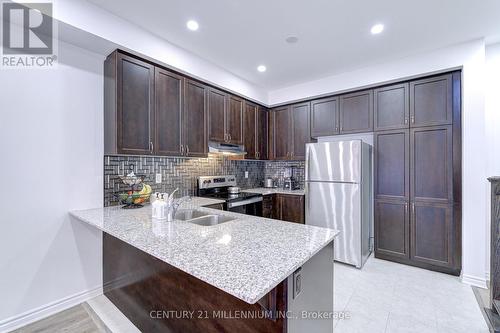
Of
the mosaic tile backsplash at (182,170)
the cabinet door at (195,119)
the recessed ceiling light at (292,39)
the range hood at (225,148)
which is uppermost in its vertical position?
the recessed ceiling light at (292,39)

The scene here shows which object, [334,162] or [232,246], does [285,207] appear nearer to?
[334,162]

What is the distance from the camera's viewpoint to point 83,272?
7.41 feet

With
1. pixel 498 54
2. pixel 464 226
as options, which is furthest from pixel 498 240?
pixel 498 54

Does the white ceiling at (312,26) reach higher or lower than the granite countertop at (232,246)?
higher

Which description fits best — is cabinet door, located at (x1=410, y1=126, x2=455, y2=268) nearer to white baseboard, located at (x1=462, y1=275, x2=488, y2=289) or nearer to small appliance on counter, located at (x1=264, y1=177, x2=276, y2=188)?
white baseboard, located at (x1=462, y1=275, x2=488, y2=289)

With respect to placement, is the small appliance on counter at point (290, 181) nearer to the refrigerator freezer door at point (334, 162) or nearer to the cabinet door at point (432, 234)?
the refrigerator freezer door at point (334, 162)

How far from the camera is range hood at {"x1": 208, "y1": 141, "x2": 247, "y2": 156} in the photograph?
123 inches

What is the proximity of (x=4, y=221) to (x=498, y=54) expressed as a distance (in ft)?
17.1

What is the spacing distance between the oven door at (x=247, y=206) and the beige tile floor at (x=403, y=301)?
131 cm

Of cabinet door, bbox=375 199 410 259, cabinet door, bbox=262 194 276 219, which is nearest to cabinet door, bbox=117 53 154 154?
cabinet door, bbox=262 194 276 219

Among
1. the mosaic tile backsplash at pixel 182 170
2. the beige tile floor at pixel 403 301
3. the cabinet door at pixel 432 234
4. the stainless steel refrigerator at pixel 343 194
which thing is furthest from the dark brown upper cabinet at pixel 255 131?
the cabinet door at pixel 432 234

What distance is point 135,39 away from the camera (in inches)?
89.3

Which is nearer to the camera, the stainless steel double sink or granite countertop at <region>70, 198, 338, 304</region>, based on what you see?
granite countertop at <region>70, 198, 338, 304</region>

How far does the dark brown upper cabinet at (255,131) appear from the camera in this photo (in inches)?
150
